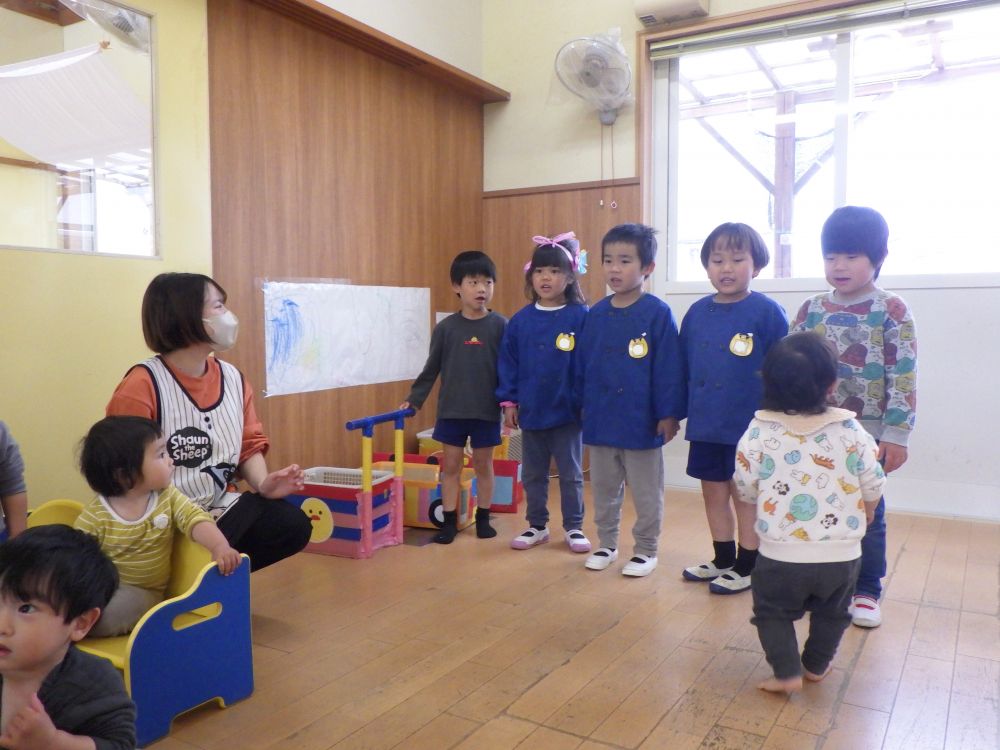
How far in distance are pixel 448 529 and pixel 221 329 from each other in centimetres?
142

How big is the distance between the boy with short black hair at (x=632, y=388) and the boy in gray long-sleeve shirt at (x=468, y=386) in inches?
19.5

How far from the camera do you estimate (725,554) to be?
2.64m

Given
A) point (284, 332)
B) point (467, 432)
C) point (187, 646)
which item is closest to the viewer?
point (187, 646)

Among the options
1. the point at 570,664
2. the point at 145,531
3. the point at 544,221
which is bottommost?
the point at 570,664

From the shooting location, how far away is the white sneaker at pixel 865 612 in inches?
87.8

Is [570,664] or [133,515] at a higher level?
[133,515]

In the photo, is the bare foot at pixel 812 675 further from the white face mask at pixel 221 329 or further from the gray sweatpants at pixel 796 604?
the white face mask at pixel 221 329

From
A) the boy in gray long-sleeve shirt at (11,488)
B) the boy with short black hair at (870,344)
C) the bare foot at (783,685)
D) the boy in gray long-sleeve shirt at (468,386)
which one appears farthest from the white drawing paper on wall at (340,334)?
the bare foot at (783,685)

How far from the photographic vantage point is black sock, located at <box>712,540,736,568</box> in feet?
8.65

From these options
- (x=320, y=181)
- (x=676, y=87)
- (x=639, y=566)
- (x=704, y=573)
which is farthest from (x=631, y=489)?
(x=676, y=87)

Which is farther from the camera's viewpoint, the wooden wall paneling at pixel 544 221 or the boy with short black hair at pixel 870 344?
the wooden wall paneling at pixel 544 221

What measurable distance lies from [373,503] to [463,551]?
396mm

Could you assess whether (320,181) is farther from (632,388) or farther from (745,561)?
(745,561)

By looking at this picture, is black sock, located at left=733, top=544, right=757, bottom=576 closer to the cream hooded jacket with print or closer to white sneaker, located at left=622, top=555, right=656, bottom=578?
white sneaker, located at left=622, top=555, right=656, bottom=578
